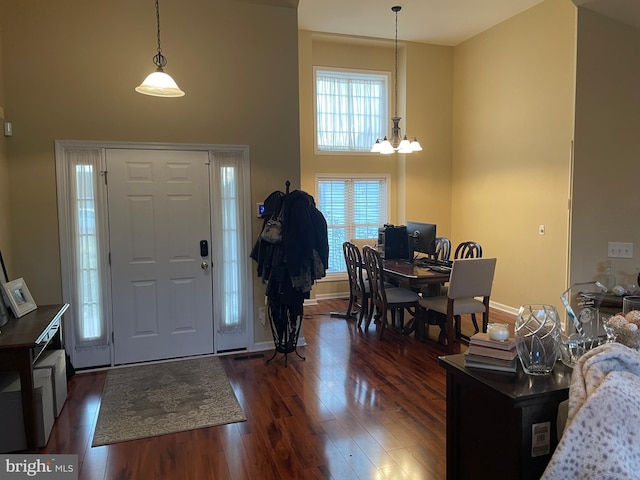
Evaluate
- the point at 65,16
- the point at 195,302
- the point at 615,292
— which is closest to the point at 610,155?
the point at 615,292

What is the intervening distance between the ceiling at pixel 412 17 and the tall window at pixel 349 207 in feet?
6.87

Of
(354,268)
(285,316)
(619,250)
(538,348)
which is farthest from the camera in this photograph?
(354,268)

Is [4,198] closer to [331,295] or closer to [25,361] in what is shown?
[25,361]

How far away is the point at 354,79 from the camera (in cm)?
710

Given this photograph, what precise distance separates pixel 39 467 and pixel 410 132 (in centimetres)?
609

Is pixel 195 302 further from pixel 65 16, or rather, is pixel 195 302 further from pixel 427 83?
pixel 427 83

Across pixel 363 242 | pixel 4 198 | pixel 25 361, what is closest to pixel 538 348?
pixel 25 361

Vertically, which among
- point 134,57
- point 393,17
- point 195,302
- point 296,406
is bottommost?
point 296,406

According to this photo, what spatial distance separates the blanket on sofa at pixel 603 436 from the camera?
1.23 m

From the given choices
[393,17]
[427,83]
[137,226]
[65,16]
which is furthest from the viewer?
[427,83]

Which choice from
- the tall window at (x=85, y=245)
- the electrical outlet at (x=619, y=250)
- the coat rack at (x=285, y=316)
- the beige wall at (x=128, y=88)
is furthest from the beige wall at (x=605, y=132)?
the tall window at (x=85, y=245)

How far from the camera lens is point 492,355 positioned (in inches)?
71.4

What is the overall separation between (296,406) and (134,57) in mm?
3352

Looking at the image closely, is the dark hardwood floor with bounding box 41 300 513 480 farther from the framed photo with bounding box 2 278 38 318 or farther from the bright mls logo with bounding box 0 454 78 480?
the framed photo with bounding box 2 278 38 318
